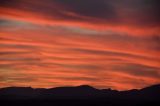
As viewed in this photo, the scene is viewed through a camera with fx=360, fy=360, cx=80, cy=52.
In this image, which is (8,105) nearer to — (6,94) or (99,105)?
(99,105)

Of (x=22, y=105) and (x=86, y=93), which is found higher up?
(x=86, y=93)

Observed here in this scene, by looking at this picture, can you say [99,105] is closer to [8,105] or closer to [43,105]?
[43,105]

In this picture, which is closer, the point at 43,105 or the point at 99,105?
the point at 99,105

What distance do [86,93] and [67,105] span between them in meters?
31.4

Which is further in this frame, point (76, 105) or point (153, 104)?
point (76, 105)

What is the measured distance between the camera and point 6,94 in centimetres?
6266

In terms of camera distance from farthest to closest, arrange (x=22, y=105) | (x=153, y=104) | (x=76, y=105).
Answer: (x=76, y=105), (x=22, y=105), (x=153, y=104)

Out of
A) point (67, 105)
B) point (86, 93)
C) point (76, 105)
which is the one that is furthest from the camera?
point (86, 93)

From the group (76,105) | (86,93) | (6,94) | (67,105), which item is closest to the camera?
(76,105)

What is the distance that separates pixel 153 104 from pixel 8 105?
535 inches

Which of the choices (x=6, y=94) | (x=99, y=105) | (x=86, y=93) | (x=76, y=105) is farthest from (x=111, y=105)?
(x=86, y=93)

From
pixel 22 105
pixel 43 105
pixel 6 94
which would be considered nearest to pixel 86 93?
pixel 6 94

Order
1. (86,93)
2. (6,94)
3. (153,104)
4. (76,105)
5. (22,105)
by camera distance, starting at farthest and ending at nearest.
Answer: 1. (86,93)
2. (6,94)
3. (76,105)
4. (22,105)
5. (153,104)

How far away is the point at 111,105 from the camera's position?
135 ft
